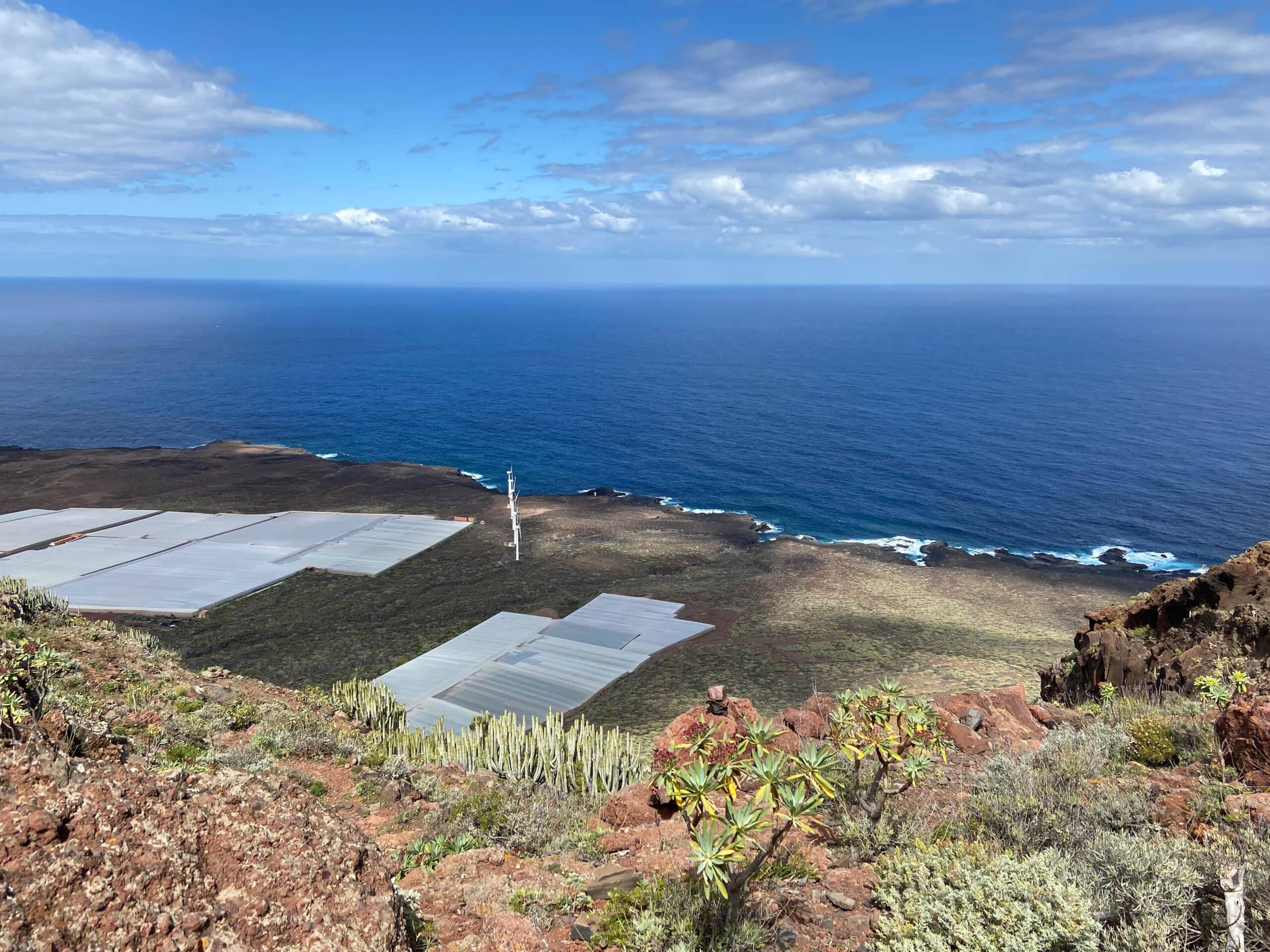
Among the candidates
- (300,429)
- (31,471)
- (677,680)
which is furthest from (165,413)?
(677,680)


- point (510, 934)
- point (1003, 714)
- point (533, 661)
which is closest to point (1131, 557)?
point (1003, 714)

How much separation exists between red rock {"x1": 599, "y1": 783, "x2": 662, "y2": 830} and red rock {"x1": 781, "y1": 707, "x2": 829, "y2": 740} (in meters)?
5.87

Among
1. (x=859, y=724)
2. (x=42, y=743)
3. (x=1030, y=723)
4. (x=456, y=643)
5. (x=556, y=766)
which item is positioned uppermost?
(x=42, y=743)

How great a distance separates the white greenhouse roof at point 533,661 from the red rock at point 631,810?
14.8 metres

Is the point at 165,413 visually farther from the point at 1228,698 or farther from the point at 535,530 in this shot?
the point at 1228,698

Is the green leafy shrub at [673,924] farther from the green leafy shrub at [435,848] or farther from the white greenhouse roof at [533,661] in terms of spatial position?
the white greenhouse roof at [533,661]

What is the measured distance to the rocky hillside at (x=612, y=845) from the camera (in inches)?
235

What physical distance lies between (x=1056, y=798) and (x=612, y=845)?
6332mm

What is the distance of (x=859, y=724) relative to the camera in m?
12.5

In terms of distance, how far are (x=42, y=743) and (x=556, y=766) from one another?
11788mm

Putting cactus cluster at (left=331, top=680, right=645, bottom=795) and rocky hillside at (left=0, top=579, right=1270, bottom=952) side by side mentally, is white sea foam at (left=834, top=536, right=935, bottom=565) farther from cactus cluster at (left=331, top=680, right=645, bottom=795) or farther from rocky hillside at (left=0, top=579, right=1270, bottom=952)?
cactus cluster at (left=331, top=680, right=645, bottom=795)

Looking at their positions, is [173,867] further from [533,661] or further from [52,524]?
[52,524]

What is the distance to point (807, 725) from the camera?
18.4 metres

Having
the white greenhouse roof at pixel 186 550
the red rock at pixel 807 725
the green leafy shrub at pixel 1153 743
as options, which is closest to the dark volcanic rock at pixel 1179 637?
the green leafy shrub at pixel 1153 743
